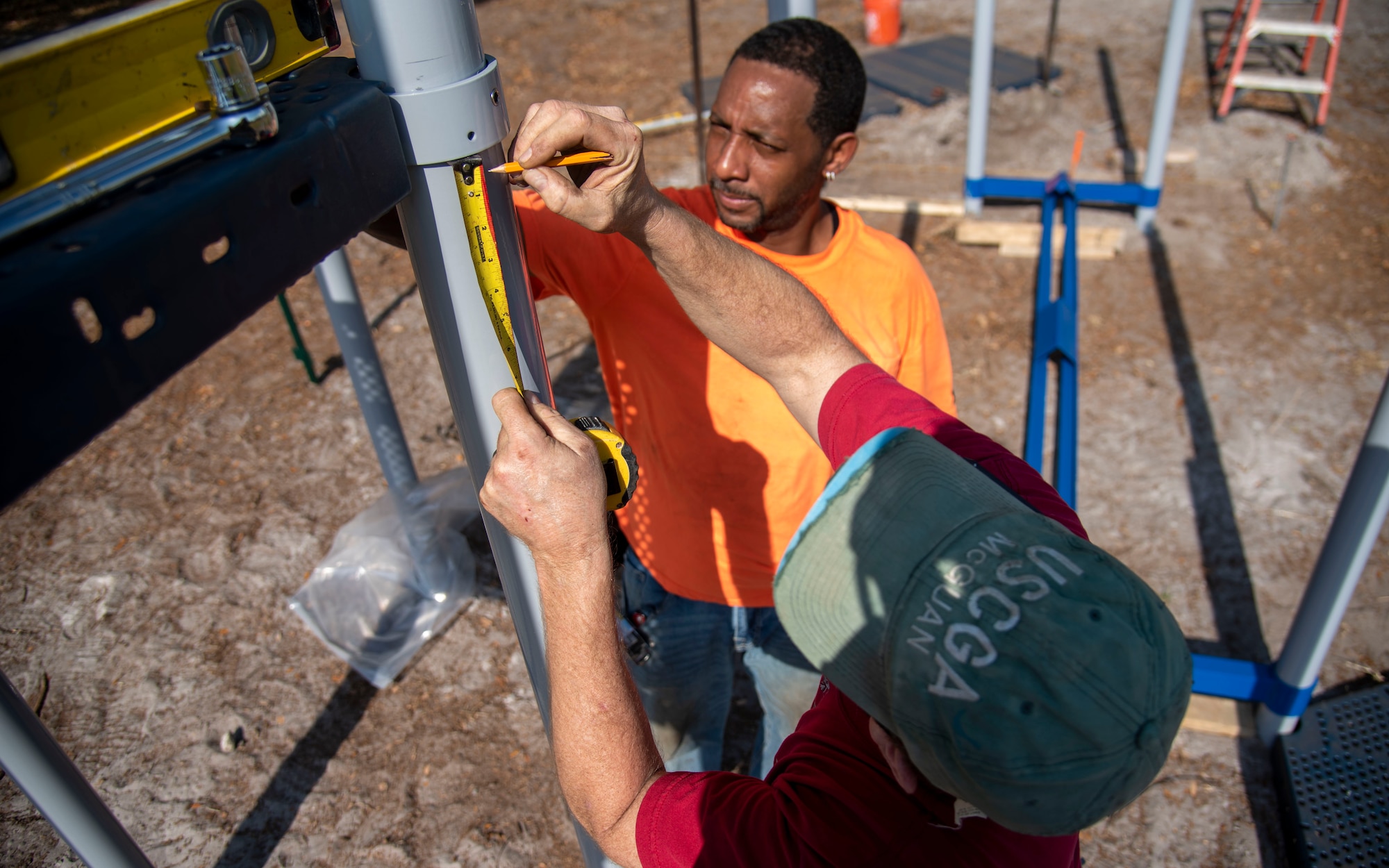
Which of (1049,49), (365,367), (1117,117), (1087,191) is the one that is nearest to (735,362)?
(365,367)

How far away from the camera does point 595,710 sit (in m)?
1.19

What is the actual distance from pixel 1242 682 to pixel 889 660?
2.31 metres

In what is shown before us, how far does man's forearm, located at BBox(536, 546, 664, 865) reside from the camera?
1.16 meters

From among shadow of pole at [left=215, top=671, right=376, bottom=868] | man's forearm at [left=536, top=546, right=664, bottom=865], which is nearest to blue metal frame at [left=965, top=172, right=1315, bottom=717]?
man's forearm at [left=536, top=546, right=664, bottom=865]

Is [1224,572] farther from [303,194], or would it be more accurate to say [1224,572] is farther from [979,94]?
[303,194]

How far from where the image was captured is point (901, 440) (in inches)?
43.9

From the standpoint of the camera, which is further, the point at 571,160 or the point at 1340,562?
the point at 1340,562

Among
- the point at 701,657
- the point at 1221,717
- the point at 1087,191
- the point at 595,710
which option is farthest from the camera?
the point at 1087,191

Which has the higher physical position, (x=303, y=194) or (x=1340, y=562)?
(x=303, y=194)

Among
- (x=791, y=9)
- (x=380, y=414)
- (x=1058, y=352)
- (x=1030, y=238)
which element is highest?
(x=791, y=9)

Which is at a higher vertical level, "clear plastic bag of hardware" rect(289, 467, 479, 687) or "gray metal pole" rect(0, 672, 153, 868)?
"gray metal pole" rect(0, 672, 153, 868)

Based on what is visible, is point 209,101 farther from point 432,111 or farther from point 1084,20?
point 1084,20

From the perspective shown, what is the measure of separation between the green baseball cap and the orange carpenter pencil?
55cm

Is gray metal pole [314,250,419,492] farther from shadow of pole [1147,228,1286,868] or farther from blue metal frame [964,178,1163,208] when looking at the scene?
blue metal frame [964,178,1163,208]
